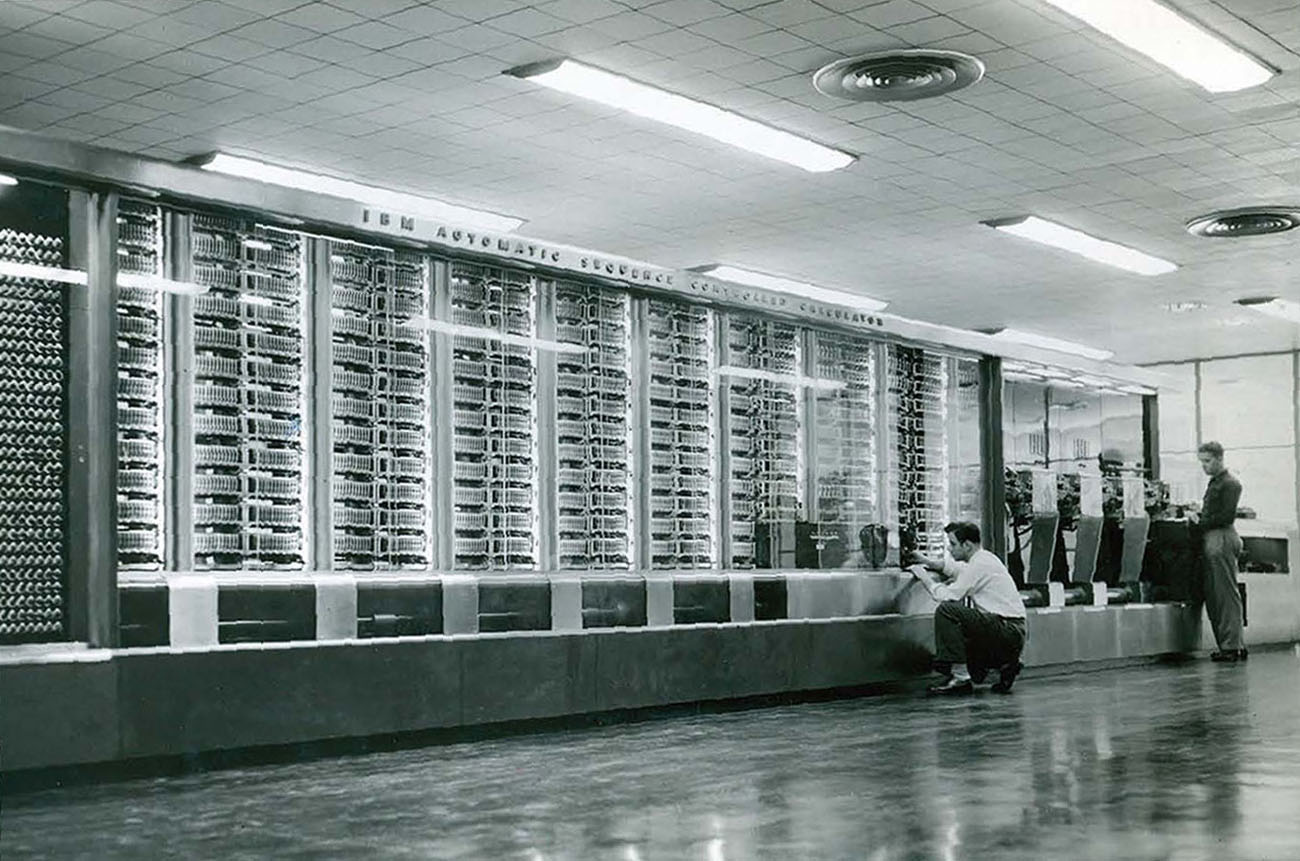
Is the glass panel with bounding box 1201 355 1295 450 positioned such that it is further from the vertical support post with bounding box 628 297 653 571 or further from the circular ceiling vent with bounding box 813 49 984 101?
the vertical support post with bounding box 628 297 653 571

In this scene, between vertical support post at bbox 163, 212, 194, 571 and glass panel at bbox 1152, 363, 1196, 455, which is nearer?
vertical support post at bbox 163, 212, 194, 571

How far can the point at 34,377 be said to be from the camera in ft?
19.5

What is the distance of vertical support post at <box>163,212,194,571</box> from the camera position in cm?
634

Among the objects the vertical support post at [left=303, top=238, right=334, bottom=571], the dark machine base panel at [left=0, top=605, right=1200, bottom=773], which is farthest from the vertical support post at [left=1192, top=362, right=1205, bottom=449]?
the vertical support post at [left=303, top=238, right=334, bottom=571]

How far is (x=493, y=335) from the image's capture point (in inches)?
302

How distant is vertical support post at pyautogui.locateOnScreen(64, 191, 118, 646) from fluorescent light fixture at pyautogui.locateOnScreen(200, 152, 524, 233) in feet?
16.5

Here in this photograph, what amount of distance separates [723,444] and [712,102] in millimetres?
2570

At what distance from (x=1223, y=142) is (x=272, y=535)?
7.98m

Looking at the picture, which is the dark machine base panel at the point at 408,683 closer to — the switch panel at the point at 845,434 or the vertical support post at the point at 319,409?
the vertical support post at the point at 319,409

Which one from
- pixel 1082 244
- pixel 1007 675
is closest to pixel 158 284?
pixel 1007 675

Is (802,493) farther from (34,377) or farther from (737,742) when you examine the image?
(34,377)

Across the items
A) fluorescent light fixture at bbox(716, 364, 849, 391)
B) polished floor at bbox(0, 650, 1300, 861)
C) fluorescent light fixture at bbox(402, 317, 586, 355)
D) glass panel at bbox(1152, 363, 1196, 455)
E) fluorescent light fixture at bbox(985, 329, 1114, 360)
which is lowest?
polished floor at bbox(0, 650, 1300, 861)

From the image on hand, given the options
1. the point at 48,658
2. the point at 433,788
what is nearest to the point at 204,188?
the point at 48,658

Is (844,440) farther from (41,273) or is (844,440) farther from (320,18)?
(41,273)
